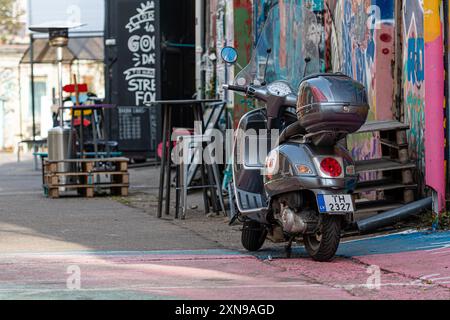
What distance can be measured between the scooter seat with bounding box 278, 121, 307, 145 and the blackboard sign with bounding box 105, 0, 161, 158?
14455 mm

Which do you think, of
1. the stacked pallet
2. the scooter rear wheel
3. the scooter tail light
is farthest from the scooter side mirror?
the stacked pallet

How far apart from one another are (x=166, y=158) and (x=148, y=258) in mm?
4447

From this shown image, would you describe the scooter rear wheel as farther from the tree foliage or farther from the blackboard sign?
the tree foliage

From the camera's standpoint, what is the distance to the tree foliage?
52281 millimetres

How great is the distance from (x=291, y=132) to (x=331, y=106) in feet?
2.62

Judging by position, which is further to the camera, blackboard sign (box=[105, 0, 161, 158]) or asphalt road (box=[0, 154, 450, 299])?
blackboard sign (box=[105, 0, 161, 158])

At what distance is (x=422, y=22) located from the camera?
10789mm

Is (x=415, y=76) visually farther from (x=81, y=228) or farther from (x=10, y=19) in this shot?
(x=10, y=19)

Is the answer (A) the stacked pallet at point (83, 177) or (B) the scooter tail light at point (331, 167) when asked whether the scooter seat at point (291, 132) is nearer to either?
(B) the scooter tail light at point (331, 167)

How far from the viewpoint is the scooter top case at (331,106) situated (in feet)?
27.8

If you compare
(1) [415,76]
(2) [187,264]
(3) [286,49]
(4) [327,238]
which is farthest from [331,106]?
(3) [286,49]

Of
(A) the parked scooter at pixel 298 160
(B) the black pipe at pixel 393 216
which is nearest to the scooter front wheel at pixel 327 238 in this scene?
(A) the parked scooter at pixel 298 160

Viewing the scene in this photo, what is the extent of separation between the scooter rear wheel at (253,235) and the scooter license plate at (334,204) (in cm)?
135

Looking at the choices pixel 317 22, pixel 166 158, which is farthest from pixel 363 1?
pixel 166 158
